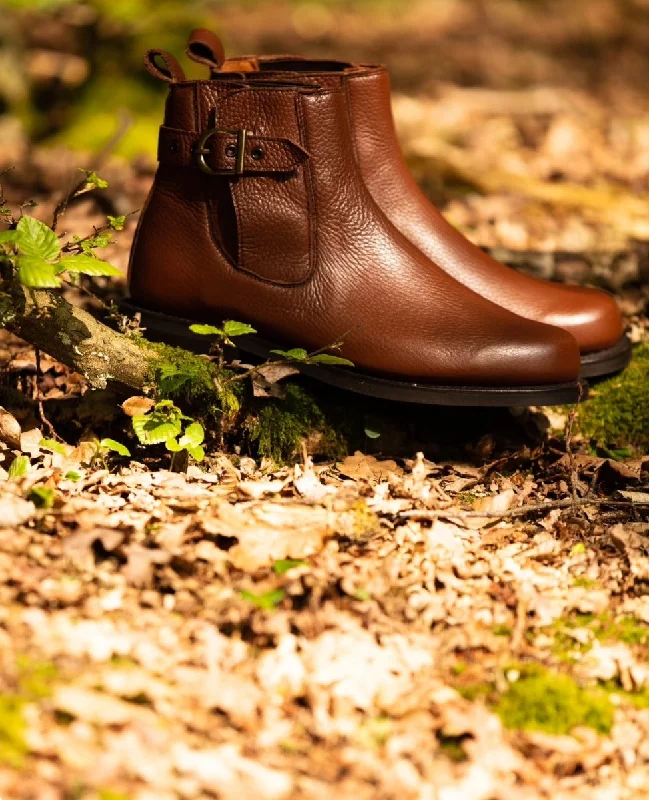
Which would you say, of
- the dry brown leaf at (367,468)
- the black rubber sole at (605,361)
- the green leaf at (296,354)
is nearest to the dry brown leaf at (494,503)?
the dry brown leaf at (367,468)

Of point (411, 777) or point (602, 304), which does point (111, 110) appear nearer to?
point (602, 304)

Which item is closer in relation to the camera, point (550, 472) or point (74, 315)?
Result: point (74, 315)

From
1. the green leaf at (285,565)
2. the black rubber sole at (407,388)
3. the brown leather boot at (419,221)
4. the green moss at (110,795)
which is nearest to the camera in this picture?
the green moss at (110,795)

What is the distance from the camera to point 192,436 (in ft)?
8.70

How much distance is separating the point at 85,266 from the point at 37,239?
0.45ft

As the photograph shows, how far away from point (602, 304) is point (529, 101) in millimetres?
5983

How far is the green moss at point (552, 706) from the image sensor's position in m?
1.88

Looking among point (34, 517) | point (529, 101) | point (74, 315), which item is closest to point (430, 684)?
point (34, 517)

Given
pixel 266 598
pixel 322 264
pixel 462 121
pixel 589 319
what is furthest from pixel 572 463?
pixel 462 121

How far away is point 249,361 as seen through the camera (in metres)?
2.96

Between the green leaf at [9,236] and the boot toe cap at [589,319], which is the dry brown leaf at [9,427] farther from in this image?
the boot toe cap at [589,319]

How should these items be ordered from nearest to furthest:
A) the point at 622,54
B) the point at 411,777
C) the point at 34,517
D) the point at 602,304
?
the point at 411,777 → the point at 34,517 → the point at 602,304 → the point at 622,54

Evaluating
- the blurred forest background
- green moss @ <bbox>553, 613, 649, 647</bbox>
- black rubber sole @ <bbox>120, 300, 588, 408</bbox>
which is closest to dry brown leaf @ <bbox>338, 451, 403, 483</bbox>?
black rubber sole @ <bbox>120, 300, 588, 408</bbox>

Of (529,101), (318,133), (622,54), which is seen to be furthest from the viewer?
(622,54)
